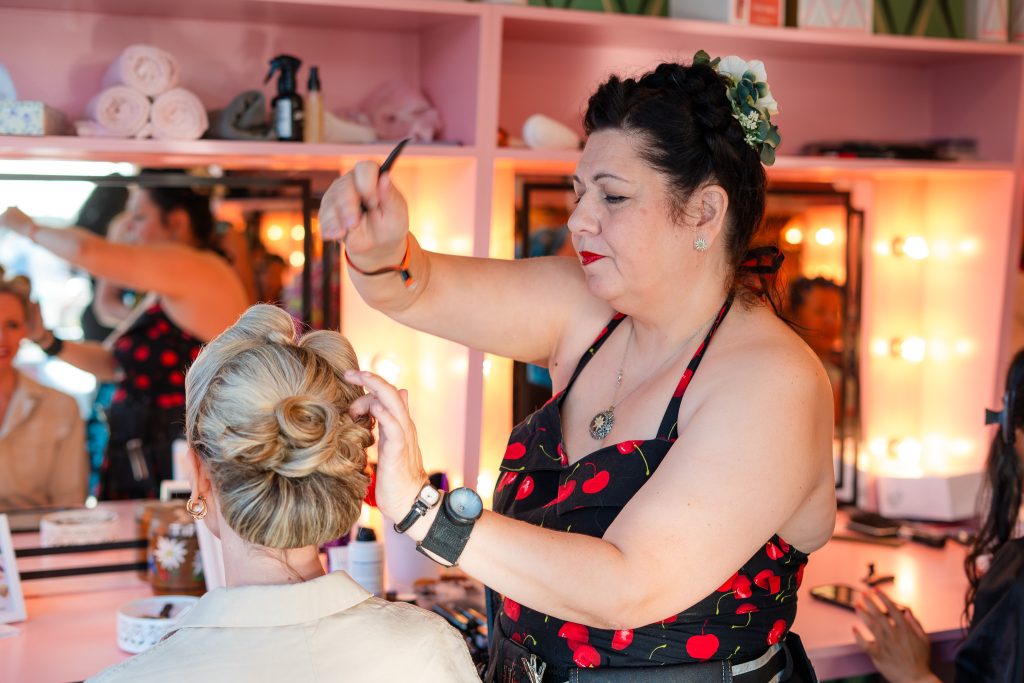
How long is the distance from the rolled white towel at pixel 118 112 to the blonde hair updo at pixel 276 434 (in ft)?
2.72

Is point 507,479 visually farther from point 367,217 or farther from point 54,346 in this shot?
point 54,346

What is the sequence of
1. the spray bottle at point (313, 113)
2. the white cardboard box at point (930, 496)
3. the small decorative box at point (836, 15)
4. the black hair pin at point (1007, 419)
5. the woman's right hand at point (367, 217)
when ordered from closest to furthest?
the woman's right hand at point (367, 217) → the black hair pin at point (1007, 419) → the spray bottle at point (313, 113) → the small decorative box at point (836, 15) → the white cardboard box at point (930, 496)

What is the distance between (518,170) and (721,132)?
96 centimetres

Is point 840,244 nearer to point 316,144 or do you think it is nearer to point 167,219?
point 316,144

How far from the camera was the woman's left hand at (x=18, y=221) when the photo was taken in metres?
2.08

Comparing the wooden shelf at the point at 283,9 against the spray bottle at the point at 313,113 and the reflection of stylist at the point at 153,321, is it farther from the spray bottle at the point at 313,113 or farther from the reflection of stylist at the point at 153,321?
the reflection of stylist at the point at 153,321

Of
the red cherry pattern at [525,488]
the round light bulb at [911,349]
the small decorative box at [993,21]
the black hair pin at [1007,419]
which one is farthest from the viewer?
the round light bulb at [911,349]

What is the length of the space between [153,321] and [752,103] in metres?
1.28

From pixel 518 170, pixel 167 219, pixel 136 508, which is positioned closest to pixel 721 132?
pixel 518 170

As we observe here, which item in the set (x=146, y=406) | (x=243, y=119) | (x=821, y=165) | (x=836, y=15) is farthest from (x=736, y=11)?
(x=146, y=406)

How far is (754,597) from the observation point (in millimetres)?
1445

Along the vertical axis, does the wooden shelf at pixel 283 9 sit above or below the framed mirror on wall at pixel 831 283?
above

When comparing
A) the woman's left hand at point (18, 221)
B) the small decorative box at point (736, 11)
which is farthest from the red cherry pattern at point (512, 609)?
the small decorative box at point (736, 11)

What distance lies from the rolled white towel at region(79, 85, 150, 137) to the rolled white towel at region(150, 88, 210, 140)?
3cm
